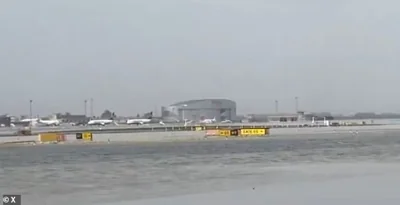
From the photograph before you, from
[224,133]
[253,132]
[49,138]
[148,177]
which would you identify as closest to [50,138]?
[49,138]

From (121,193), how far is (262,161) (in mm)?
20994

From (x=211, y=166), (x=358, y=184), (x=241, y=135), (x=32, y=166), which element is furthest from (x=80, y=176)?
(x=241, y=135)

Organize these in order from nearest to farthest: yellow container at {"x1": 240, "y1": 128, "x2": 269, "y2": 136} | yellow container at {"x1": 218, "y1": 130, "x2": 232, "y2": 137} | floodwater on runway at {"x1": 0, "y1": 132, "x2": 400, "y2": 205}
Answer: floodwater on runway at {"x1": 0, "y1": 132, "x2": 400, "y2": 205}
yellow container at {"x1": 218, "y1": 130, "x2": 232, "y2": 137}
yellow container at {"x1": 240, "y1": 128, "x2": 269, "y2": 136}

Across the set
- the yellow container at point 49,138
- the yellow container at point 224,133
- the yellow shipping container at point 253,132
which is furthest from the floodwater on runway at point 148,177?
the yellow shipping container at point 253,132

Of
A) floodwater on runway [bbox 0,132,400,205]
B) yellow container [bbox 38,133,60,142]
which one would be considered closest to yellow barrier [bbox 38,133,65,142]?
yellow container [bbox 38,133,60,142]

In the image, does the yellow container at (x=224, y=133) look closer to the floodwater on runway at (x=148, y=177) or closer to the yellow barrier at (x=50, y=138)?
the yellow barrier at (x=50, y=138)

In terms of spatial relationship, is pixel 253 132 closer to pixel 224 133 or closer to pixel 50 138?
pixel 224 133

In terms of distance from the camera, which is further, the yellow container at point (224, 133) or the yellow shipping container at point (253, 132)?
the yellow shipping container at point (253, 132)

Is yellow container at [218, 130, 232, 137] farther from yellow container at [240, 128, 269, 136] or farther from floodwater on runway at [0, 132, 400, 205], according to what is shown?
floodwater on runway at [0, 132, 400, 205]

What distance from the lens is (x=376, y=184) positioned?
2930cm

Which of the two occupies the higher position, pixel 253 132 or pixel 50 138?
pixel 50 138

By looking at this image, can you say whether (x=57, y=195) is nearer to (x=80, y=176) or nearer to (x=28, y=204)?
(x=28, y=204)

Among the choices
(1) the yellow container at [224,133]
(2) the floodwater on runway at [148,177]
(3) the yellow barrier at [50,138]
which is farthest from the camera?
(1) the yellow container at [224,133]

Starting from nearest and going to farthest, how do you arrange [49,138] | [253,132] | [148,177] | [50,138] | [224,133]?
1. [148,177]
2. [50,138]
3. [49,138]
4. [224,133]
5. [253,132]
